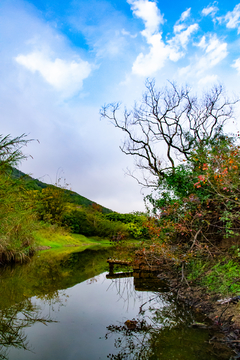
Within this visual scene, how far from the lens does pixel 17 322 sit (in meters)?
4.33

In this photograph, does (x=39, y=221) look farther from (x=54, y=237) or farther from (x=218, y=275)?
(x=218, y=275)

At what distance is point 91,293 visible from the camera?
6.51 m

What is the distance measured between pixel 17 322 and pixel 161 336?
2.53 metres

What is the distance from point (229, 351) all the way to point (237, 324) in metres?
0.73

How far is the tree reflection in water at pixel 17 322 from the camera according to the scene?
3.58 metres

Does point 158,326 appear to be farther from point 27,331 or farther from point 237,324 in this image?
point 27,331

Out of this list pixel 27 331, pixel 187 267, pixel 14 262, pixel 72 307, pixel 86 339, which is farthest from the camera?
pixel 14 262

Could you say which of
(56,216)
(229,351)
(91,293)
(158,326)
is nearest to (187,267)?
(91,293)

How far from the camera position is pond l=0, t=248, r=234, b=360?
3371 millimetres

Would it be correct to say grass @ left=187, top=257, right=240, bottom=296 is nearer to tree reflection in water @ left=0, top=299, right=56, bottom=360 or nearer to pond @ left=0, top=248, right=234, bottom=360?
pond @ left=0, top=248, right=234, bottom=360

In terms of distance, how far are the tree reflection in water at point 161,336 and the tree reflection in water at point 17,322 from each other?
1.32 meters

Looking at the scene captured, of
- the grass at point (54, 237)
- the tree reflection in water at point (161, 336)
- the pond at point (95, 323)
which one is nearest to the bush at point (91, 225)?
the grass at point (54, 237)

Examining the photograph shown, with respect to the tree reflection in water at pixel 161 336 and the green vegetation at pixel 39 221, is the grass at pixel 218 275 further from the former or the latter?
the green vegetation at pixel 39 221

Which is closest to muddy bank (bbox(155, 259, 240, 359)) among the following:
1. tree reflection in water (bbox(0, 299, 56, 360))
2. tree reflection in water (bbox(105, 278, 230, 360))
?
tree reflection in water (bbox(105, 278, 230, 360))
